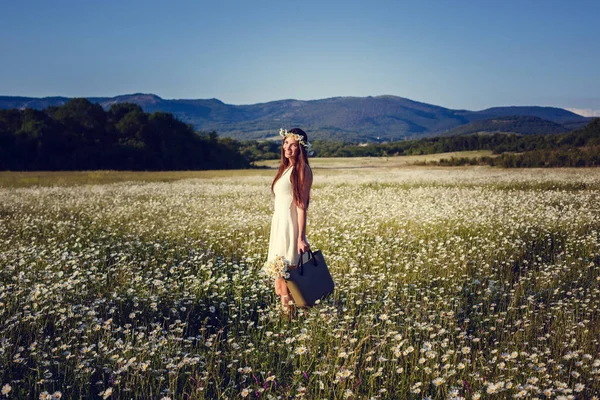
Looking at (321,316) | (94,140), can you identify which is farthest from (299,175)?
(94,140)

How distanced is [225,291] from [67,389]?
283 centimetres

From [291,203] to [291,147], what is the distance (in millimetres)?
763

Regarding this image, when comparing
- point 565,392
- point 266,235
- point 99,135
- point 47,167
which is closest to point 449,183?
point 266,235

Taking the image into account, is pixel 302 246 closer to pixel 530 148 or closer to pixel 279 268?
pixel 279 268

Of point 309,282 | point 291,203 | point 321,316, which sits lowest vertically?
point 321,316

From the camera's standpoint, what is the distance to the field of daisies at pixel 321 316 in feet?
12.2

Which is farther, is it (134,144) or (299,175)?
(134,144)

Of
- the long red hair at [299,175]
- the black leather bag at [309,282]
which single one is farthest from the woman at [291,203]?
the black leather bag at [309,282]

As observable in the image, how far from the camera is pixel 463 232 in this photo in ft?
32.8

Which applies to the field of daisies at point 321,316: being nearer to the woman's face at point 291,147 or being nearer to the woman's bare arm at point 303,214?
the woman's bare arm at point 303,214

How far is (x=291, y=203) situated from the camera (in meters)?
5.61

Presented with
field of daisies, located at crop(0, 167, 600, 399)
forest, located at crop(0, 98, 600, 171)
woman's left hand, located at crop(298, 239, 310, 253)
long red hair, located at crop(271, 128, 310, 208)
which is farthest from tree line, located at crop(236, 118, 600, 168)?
woman's left hand, located at crop(298, 239, 310, 253)

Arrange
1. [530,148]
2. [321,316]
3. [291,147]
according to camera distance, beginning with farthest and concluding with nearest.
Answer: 1. [530,148]
2. [291,147]
3. [321,316]

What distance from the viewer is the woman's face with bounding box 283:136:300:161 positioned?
5508mm
